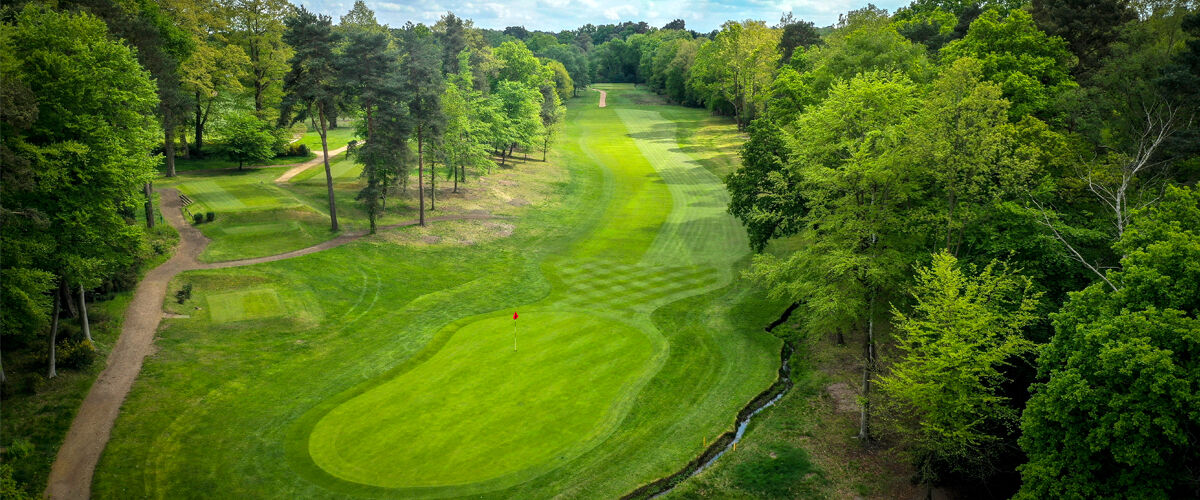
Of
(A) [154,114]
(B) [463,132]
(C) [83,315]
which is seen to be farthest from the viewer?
(B) [463,132]

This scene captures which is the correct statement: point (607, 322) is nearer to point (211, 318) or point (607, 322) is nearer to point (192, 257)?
point (211, 318)

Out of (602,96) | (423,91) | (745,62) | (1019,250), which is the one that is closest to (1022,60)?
(1019,250)

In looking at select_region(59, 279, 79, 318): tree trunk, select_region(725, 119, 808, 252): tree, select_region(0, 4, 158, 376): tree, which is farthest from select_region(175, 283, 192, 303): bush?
select_region(725, 119, 808, 252): tree

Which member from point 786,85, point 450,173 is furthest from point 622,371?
point 450,173

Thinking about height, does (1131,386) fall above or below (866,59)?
below

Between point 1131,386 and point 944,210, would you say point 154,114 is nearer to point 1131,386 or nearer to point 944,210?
point 944,210

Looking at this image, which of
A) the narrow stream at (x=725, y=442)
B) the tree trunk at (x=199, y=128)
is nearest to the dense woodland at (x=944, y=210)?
the narrow stream at (x=725, y=442)

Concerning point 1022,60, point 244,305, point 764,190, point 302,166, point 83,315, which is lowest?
point 244,305
